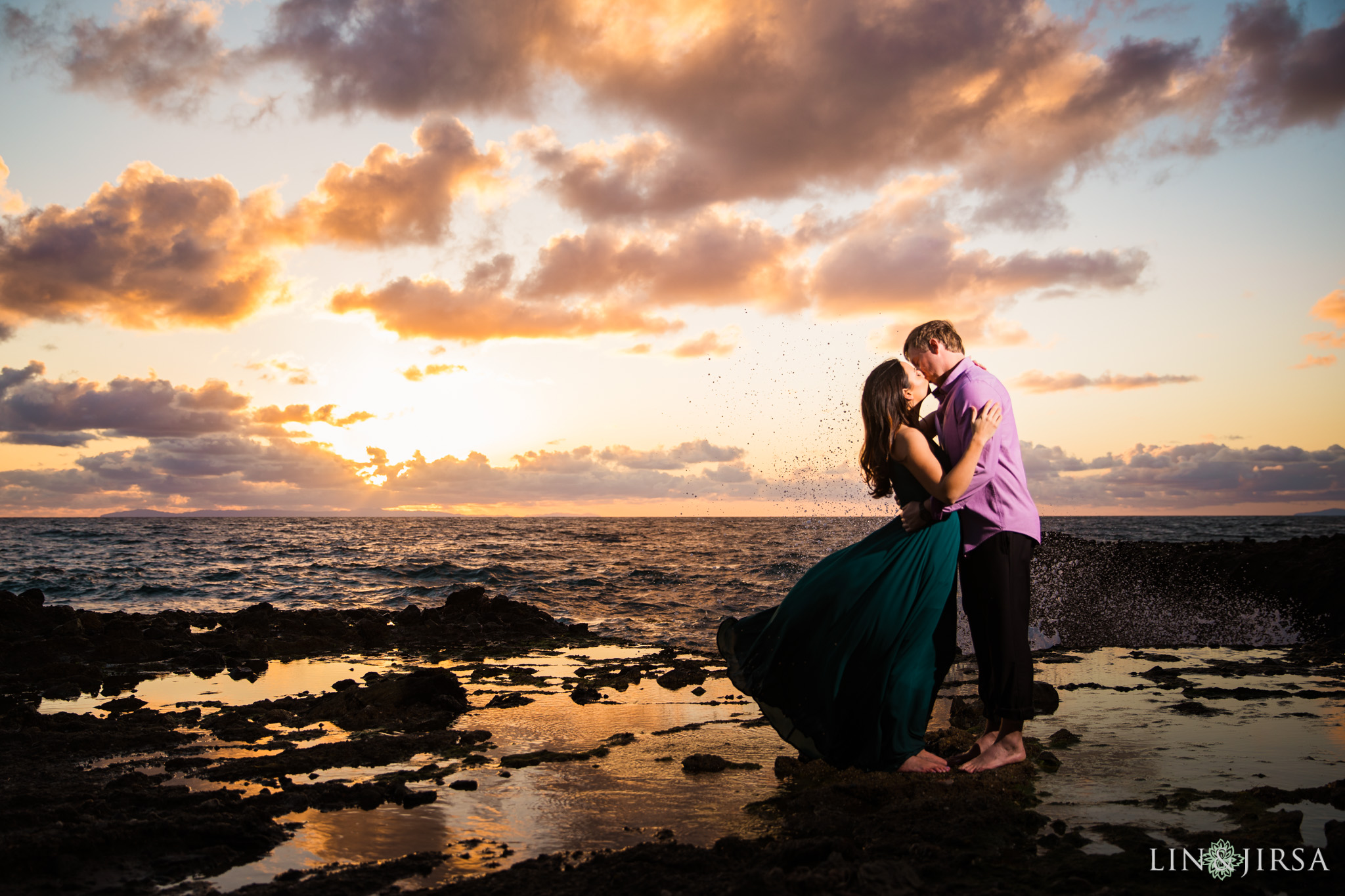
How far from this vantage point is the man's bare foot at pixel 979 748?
4355mm

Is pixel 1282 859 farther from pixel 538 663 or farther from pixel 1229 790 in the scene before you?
pixel 538 663

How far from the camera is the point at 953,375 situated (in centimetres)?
447

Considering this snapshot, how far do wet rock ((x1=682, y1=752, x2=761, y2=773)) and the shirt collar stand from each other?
8.64 ft

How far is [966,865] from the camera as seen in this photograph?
3.09 metres

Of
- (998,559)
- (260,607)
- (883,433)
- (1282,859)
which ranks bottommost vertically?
(260,607)

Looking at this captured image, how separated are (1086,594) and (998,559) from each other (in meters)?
12.9

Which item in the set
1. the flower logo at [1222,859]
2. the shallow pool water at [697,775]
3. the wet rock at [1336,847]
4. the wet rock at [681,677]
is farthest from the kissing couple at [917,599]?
the wet rock at [681,677]

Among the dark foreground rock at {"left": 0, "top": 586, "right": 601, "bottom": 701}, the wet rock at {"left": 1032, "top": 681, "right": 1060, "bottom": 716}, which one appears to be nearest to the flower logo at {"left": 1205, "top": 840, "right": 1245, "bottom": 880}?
the wet rock at {"left": 1032, "top": 681, "right": 1060, "bottom": 716}

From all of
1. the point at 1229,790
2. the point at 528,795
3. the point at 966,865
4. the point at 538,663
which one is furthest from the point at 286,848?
the point at 538,663

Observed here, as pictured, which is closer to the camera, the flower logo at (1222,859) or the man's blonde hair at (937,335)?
the flower logo at (1222,859)

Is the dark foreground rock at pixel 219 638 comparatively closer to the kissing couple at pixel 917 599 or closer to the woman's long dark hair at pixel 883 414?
the kissing couple at pixel 917 599

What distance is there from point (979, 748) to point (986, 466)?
1.67 metres

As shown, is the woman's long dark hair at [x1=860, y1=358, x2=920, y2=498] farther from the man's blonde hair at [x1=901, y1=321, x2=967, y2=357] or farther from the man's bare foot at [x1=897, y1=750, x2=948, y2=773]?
the man's bare foot at [x1=897, y1=750, x2=948, y2=773]

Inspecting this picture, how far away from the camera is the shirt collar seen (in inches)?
175
